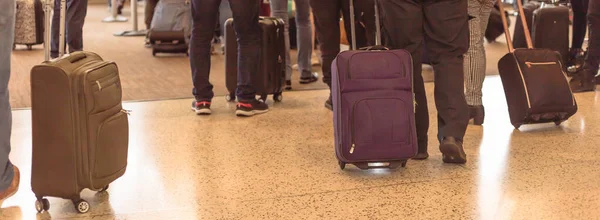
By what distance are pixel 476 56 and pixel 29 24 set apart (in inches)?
168

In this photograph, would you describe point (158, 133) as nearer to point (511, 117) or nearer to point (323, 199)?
point (323, 199)

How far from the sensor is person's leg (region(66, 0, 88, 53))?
5555mm

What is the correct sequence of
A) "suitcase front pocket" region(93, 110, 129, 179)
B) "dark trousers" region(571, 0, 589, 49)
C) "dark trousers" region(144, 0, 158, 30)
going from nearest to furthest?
"suitcase front pocket" region(93, 110, 129, 179)
"dark trousers" region(571, 0, 589, 49)
"dark trousers" region(144, 0, 158, 30)

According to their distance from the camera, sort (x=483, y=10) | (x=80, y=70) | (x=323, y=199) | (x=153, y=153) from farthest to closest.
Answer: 1. (x=483, y=10)
2. (x=153, y=153)
3. (x=323, y=199)
4. (x=80, y=70)

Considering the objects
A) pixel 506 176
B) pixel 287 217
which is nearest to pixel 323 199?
pixel 287 217

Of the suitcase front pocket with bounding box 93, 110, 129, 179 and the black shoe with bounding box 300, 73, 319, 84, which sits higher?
the suitcase front pocket with bounding box 93, 110, 129, 179

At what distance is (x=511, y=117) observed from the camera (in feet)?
14.1

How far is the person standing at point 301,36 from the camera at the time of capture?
5.41 metres

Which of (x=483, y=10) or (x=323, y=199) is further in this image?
(x=483, y=10)

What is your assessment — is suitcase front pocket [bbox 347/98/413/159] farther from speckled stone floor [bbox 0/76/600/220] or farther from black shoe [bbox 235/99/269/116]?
black shoe [bbox 235/99/269/116]

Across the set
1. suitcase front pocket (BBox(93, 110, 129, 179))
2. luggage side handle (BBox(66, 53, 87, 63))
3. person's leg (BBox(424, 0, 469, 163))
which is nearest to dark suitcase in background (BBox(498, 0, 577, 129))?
person's leg (BBox(424, 0, 469, 163))

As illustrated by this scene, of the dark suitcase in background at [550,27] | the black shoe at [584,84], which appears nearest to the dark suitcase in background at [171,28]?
the dark suitcase in background at [550,27]

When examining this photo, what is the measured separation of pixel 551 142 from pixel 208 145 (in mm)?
1559

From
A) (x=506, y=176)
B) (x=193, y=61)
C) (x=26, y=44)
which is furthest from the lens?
(x=26, y=44)
